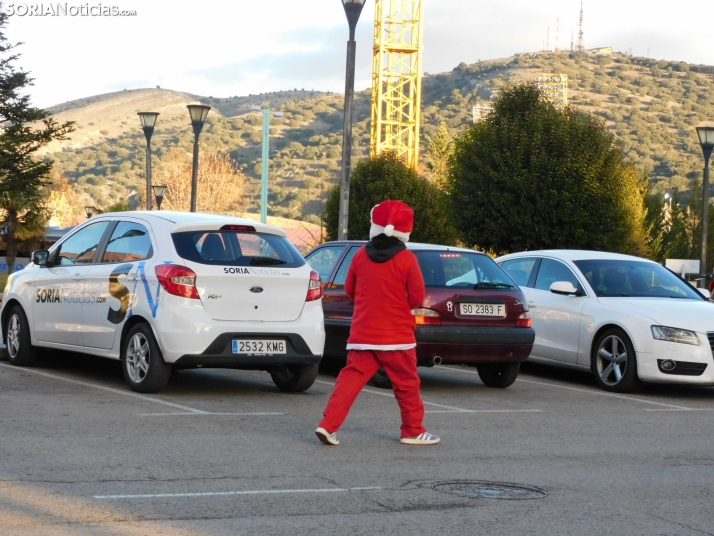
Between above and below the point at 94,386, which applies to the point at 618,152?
above

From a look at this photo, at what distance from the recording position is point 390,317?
853cm

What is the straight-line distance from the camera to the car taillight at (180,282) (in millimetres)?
10320

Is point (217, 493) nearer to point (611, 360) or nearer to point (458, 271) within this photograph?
point (458, 271)

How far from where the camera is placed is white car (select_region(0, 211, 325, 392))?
33.9 ft

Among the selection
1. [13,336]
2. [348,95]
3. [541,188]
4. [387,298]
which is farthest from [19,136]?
[387,298]

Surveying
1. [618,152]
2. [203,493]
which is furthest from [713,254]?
[203,493]

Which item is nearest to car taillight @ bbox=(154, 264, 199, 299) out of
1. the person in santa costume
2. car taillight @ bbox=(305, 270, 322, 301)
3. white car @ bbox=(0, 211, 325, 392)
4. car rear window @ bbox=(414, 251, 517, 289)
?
white car @ bbox=(0, 211, 325, 392)

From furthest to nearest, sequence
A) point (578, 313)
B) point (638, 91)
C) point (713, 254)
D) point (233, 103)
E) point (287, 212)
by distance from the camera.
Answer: point (233, 103)
point (638, 91)
point (287, 212)
point (713, 254)
point (578, 313)

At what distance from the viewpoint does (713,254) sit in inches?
2018

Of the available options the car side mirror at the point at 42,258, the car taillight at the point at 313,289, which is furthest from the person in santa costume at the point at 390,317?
the car side mirror at the point at 42,258

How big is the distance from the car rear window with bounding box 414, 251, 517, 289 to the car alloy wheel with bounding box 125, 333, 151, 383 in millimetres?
3118

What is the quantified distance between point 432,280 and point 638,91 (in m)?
120

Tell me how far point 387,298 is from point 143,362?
312cm

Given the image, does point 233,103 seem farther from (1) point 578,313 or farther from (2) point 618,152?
(1) point 578,313
